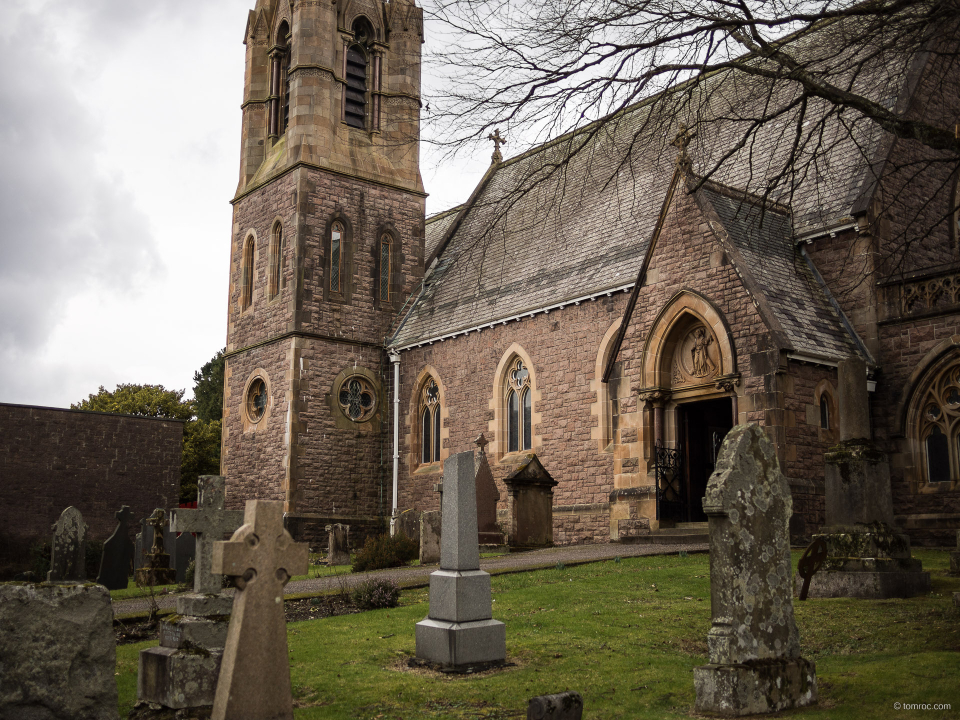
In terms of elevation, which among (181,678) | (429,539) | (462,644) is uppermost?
(429,539)

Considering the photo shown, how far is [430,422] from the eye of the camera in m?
27.3

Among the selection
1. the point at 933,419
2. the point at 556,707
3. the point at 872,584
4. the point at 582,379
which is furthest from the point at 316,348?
the point at 556,707

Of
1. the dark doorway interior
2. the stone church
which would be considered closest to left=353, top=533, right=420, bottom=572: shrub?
the stone church

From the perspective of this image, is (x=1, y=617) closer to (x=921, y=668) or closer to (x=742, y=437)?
(x=742, y=437)

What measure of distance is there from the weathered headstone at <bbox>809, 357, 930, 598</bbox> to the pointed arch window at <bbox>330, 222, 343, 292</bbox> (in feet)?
61.6

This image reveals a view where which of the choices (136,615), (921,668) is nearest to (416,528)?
(136,615)

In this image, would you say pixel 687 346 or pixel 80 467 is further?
pixel 80 467

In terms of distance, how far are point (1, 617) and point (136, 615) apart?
7.11 metres

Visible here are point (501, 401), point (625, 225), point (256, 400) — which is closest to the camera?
point (625, 225)

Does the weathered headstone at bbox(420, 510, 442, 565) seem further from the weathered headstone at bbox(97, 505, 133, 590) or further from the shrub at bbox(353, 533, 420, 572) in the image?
the weathered headstone at bbox(97, 505, 133, 590)

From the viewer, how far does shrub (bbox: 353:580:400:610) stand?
1175 cm

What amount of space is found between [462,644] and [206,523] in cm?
258

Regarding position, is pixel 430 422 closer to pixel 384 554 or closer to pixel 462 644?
pixel 384 554

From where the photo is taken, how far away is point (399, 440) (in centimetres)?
2792
